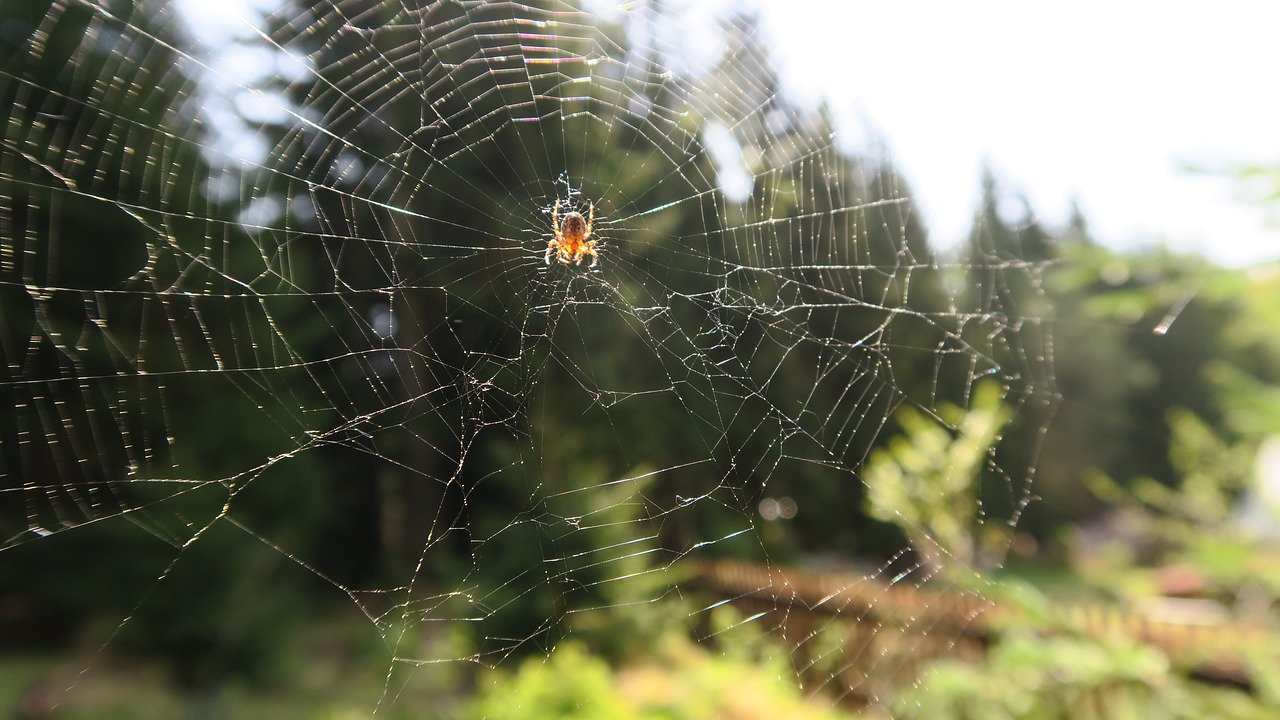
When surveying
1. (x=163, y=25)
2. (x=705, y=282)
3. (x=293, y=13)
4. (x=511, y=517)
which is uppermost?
(x=293, y=13)

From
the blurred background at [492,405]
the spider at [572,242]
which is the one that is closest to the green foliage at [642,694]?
the blurred background at [492,405]

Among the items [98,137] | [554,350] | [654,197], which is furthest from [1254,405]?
[554,350]

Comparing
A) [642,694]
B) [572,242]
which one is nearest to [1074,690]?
[642,694]

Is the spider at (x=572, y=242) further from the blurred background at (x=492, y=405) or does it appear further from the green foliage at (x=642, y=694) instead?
the green foliage at (x=642, y=694)

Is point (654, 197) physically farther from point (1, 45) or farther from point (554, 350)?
point (1, 45)

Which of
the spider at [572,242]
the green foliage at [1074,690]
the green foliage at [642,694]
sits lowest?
the green foliage at [642,694]

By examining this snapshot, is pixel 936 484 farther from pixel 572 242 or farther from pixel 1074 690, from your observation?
pixel 572 242

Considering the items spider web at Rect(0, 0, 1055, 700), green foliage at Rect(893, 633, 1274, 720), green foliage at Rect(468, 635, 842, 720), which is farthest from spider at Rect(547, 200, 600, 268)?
green foliage at Rect(893, 633, 1274, 720)
